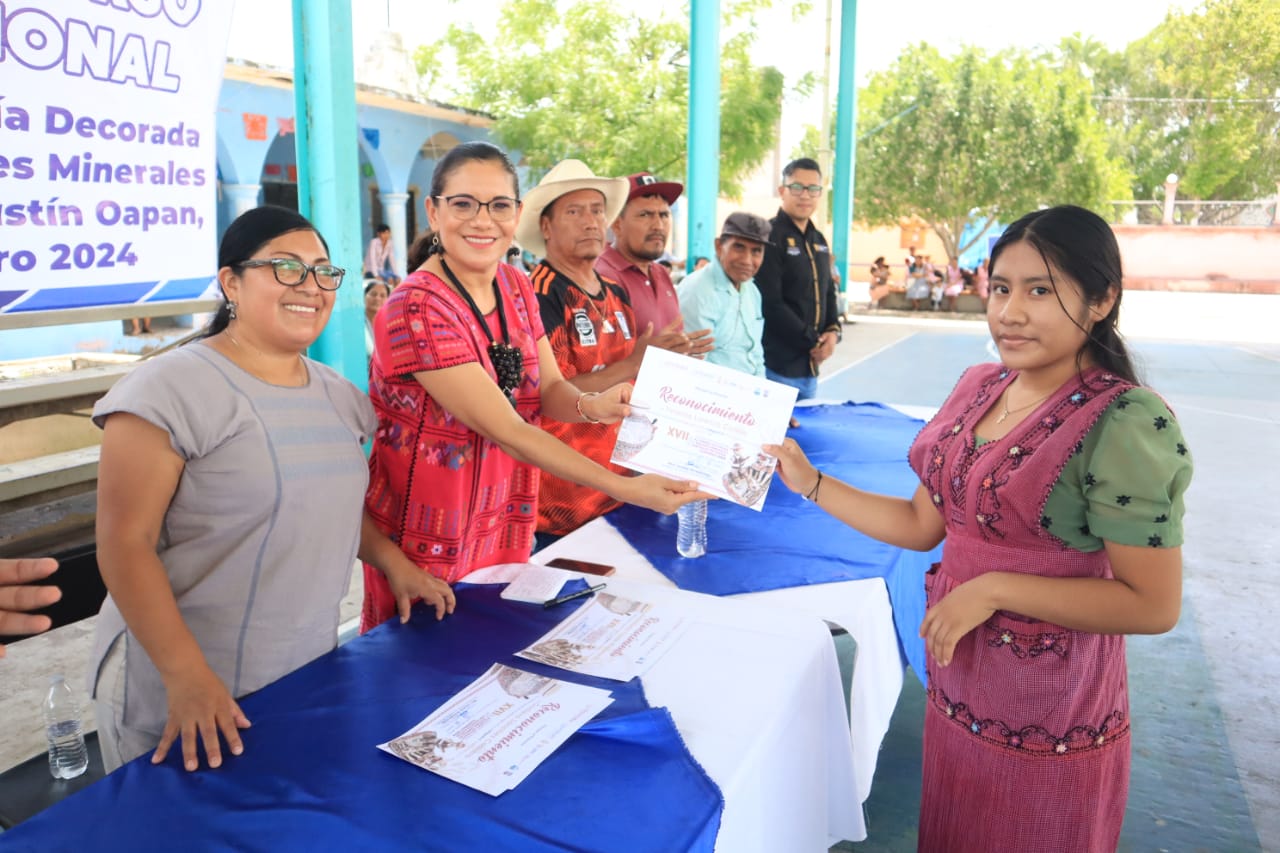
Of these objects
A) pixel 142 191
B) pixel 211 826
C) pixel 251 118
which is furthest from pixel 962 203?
pixel 211 826

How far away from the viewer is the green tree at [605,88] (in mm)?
17719

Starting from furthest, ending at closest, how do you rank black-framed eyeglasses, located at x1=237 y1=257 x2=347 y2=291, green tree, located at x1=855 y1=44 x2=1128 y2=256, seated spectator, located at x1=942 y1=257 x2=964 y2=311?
green tree, located at x1=855 y1=44 x2=1128 y2=256
seated spectator, located at x1=942 y1=257 x2=964 y2=311
black-framed eyeglasses, located at x1=237 y1=257 x2=347 y2=291

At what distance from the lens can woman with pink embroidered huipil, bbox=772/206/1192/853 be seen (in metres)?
1.48

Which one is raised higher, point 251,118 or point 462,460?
point 251,118

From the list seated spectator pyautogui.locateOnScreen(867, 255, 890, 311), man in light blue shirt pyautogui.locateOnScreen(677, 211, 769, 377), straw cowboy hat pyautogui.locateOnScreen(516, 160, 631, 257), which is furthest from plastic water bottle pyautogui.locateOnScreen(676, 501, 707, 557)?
seated spectator pyautogui.locateOnScreen(867, 255, 890, 311)

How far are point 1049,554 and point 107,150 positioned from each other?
10.4 feet

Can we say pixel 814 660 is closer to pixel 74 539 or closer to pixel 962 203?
pixel 74 539

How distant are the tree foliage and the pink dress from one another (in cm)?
4205

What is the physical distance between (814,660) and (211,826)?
1.12 metres

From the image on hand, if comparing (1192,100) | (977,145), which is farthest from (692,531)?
(1192,100)

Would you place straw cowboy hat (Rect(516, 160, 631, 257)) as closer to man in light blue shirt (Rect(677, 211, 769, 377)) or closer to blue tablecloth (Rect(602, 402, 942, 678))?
man in light blue shirt (Rect(677, 211, 769, 377))

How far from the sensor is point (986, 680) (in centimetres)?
170

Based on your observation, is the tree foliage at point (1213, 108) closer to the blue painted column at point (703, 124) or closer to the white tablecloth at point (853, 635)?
the blue painted column at point (703, 124)

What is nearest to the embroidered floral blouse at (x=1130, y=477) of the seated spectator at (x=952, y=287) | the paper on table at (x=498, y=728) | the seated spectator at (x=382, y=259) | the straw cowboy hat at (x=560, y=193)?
the paper on table at (x=498, y=728)
